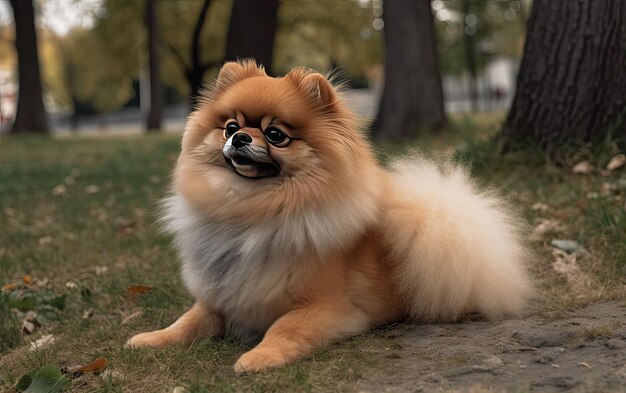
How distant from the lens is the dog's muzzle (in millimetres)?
2746

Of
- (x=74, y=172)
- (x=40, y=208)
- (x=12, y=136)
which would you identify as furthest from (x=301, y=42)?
(x=40, y=208)

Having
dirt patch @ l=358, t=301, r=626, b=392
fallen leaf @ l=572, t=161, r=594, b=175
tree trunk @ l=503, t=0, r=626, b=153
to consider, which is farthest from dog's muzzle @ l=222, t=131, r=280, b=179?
tree trunk @ l=503, t=0, r=626, b=153

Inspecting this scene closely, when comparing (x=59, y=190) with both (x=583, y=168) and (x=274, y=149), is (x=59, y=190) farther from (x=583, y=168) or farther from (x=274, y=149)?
(x=274, y=149)

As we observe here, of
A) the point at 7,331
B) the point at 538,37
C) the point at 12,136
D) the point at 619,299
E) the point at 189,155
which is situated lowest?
the point at 12,136

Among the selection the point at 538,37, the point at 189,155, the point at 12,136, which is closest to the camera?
the point at 189,155

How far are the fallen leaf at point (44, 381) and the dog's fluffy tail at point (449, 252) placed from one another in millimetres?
1500

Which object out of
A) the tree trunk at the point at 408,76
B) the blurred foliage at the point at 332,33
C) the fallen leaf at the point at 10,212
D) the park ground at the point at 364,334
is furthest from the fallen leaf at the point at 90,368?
the blurred foliage at the point at 332,33

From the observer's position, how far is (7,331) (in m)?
3.68

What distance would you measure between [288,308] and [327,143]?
28.3 inches

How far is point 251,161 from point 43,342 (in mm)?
1581

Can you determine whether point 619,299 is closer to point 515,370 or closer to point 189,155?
point 515,370

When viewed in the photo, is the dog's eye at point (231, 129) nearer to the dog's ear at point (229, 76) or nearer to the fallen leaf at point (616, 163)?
the dog's ear at point (229, 76)

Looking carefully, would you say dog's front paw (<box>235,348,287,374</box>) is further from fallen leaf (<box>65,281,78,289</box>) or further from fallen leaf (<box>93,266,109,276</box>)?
fallen leaf (<box>93,266,109,276</box>)

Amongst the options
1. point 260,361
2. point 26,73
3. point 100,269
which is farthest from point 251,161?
point 26,73
